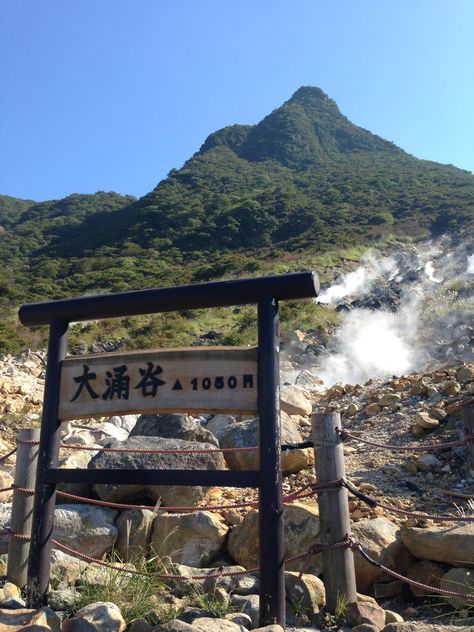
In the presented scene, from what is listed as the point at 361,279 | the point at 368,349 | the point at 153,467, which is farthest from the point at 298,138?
the point at 153,467

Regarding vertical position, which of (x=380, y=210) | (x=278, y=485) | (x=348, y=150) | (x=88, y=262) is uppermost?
(x=348, y=150)

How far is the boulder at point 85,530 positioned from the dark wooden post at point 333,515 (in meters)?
1.82

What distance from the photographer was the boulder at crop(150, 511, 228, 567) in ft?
14.2

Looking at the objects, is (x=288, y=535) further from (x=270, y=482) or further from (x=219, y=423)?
(x=219, y=423)

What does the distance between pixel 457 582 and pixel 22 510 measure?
2679 millimetres

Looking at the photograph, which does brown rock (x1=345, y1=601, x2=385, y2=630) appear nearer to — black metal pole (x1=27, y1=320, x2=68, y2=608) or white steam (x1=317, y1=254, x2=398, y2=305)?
black metal pole (x1=27, y1=320, x2=68, y2=608)

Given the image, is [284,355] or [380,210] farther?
[380,210]

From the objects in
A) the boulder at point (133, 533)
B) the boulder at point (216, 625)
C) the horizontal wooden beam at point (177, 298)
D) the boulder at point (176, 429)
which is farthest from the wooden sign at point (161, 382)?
the boulder at point (176, 429)

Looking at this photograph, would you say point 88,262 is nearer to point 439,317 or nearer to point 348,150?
point 439,317

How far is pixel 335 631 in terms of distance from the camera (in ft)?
10.2

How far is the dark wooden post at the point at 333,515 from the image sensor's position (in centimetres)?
327

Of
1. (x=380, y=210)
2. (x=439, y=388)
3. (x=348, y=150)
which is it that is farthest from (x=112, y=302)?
(x=348, y=150)

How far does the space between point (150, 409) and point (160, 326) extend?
17.1m

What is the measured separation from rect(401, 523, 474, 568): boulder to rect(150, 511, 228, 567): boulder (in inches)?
53.7
